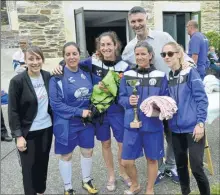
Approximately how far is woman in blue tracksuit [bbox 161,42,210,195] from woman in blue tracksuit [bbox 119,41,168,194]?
162mm

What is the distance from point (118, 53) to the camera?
342 centimetres

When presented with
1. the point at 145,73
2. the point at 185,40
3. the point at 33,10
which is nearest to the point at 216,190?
the point at 145,73

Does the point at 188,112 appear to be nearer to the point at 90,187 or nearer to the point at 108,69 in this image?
the point at 108,69

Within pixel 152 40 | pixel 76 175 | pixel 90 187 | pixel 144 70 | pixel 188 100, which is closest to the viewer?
pixel 188 100

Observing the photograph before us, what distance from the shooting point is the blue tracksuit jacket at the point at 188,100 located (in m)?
2.80

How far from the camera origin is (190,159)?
2.86m

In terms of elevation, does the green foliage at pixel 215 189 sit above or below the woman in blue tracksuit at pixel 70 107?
below

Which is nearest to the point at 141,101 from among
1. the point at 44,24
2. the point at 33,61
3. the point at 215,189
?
the point at 33,61

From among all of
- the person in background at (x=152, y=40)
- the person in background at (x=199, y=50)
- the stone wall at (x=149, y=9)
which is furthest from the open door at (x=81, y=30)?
the person in background at (x=152, y=40)

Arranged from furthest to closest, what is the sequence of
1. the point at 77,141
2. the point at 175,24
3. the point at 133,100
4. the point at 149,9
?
the point at 175,24, the point at 149,9, the point at 77,141, the point at 133,100

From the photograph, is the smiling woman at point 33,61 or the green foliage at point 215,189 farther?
the green foliage at point 215,189

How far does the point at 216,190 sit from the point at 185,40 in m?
9.50

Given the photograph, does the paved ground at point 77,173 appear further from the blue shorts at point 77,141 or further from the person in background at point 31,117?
the person in background at point 31,117

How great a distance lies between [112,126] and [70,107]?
1.84ft
